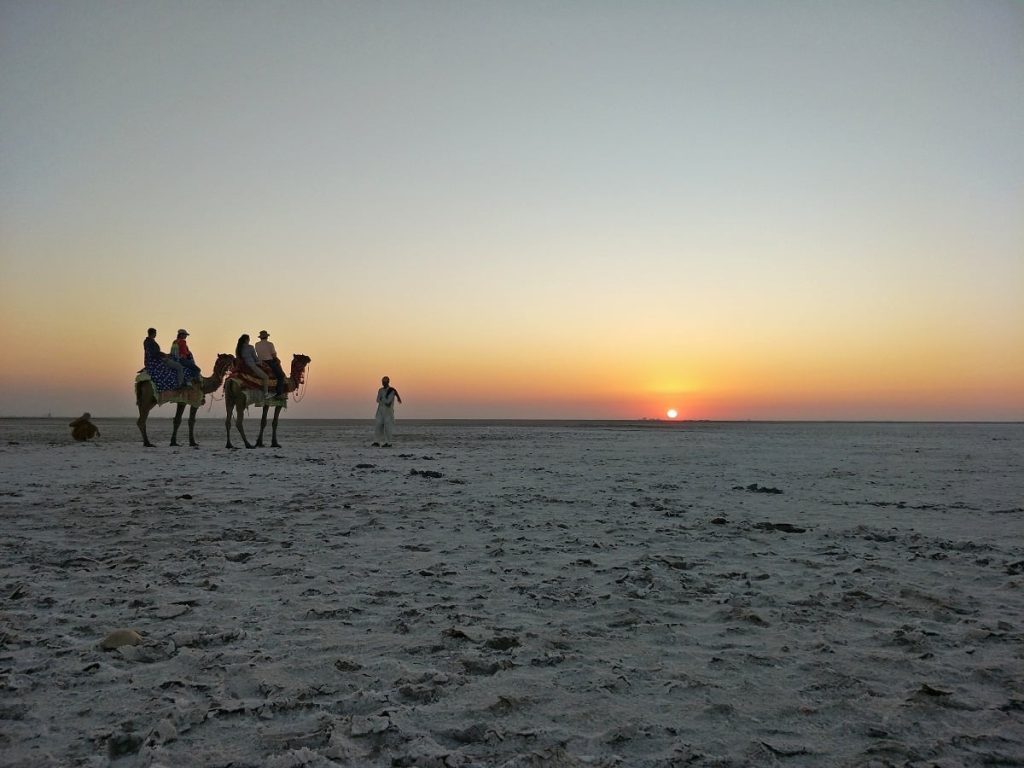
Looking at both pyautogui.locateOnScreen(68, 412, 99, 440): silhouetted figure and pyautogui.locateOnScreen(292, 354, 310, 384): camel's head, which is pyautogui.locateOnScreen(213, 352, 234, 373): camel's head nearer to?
→ pyautogui.locateOnScreen(292, 354, 310, 384): camel's head

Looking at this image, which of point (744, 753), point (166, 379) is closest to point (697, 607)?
point (744, 753)

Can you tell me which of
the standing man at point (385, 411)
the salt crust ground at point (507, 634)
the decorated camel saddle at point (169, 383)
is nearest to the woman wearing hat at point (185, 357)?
the decorated camel saddle at point (169, 383)

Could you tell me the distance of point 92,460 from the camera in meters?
14.2

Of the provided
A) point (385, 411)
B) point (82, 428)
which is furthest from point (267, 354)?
point (82, 428)

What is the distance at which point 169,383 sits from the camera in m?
18.2

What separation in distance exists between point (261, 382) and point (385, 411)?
4257mm

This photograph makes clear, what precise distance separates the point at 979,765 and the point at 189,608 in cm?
439

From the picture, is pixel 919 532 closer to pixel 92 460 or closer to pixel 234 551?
pixel 234 551

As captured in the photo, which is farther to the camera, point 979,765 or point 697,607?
point 697,607

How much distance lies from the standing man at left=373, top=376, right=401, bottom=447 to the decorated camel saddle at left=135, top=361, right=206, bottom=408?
5.44m

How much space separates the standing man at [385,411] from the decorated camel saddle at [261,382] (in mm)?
2550

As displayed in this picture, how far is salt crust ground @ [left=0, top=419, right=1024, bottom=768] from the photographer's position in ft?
9.02

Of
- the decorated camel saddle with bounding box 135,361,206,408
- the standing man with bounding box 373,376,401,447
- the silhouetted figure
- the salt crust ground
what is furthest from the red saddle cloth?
the salt crust ground

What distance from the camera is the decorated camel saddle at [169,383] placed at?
1794cm
